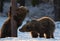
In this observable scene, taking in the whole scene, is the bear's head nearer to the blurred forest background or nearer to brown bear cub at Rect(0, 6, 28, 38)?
brown bear cub at Rect(0, 6, 28, 38)

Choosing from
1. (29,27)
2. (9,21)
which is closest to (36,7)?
(9,21)

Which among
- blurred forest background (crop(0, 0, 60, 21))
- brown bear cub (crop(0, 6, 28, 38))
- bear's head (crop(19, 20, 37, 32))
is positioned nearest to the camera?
bear's head (crop(19, 20, 37, 32))

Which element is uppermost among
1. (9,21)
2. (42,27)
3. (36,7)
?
(9,21)

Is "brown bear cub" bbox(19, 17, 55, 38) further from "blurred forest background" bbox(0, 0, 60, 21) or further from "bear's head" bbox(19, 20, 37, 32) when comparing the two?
"blurred forest background" bbox(0, 0, 60, 21)

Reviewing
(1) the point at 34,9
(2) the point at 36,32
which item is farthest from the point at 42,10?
(2) the point at 36,32

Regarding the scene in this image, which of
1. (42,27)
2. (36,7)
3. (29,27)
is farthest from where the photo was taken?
(36,7)

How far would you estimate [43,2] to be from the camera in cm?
2103

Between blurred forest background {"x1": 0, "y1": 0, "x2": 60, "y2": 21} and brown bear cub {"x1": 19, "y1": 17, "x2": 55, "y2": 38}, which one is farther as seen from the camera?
blurred forest background {"x1": 0, "y1": 0, "x2": 60, "y2": 21}

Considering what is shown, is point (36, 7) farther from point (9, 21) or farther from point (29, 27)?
point (29, 27)

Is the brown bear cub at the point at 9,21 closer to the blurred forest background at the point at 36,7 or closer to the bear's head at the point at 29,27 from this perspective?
the bear's head at the point at 29,27

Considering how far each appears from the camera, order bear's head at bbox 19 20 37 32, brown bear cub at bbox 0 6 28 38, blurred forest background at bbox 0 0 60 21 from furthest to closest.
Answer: blurred forest background at bbox 0 0 60 21 < brown bear cub at bbox 0 6 28 38 < bear's head at bbox 19 20 37 32

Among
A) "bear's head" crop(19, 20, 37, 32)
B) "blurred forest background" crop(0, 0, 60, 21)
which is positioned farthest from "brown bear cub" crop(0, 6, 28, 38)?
"blurred forest background" crop(0, 0, 60, 21)

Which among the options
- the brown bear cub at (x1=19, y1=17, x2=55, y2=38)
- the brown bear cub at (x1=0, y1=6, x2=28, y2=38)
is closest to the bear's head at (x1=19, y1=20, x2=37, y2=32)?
the brown bear cub at (x1=19, y1=17, x2=55, y2=38)

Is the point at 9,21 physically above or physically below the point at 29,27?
above
